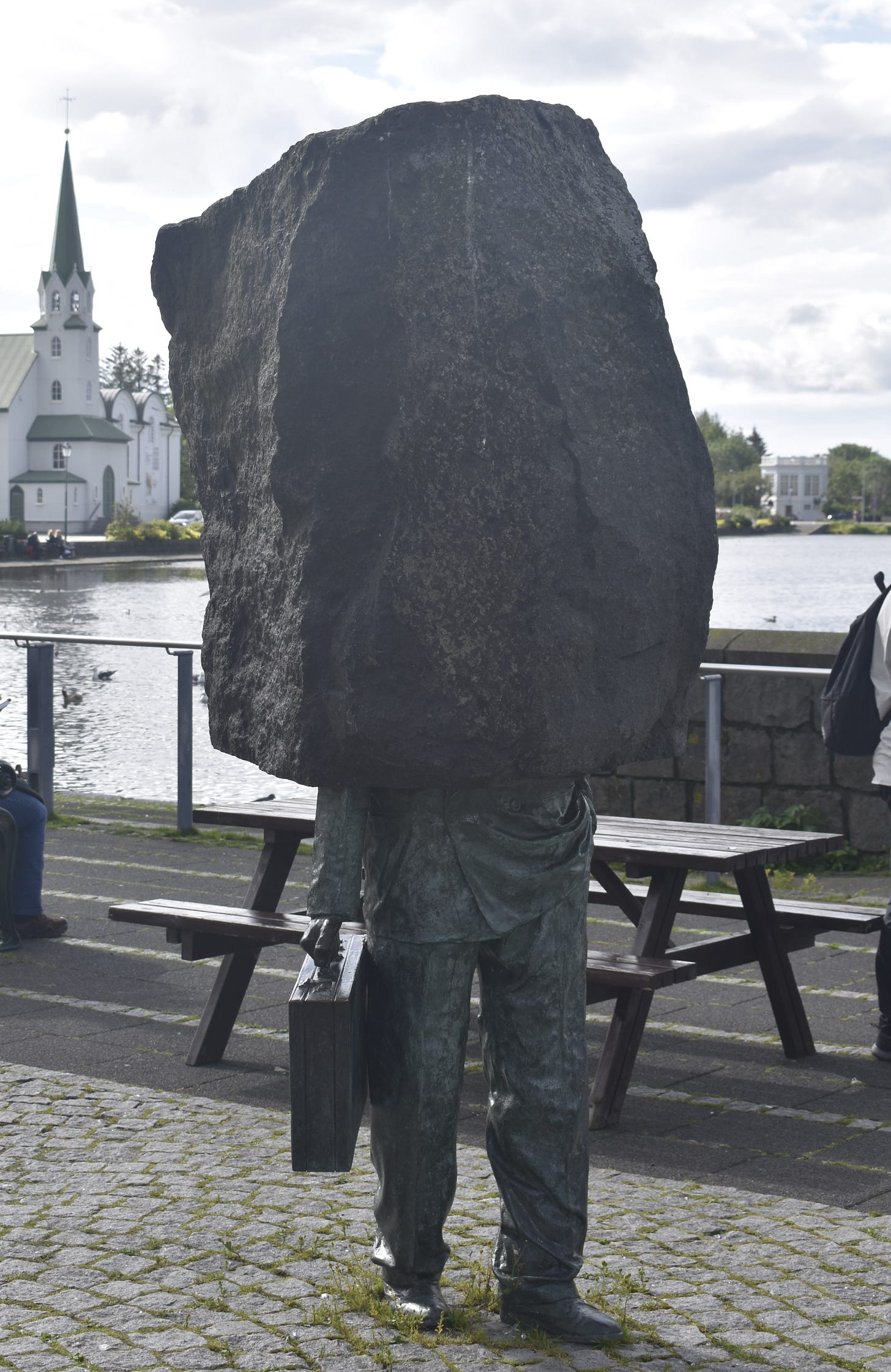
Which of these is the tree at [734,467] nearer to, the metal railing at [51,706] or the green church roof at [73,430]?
the green church roof at [73,430]

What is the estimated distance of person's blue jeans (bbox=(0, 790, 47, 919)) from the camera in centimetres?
767

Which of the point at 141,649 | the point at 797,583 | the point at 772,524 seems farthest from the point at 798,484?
the point at 141,649

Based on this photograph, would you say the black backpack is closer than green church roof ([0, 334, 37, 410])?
Yes

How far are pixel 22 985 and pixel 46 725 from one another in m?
4.12

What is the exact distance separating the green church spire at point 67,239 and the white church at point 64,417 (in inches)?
1.8

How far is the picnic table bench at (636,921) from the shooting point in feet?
17.4

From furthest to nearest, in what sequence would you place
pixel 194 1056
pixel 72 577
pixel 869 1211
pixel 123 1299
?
pixel 72 577 < pixel 194 1056 < pixel 869 1211 < pixel 123 1299

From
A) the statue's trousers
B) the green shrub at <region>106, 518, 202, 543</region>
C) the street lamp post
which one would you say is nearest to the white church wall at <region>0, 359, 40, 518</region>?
the street lamp post

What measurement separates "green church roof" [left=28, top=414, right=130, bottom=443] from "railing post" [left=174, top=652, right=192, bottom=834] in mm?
80250

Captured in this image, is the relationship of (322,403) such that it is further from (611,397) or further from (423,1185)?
(423,1185)

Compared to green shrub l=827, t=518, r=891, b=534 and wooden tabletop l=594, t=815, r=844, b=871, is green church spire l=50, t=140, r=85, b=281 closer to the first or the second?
green shrub l=827, t=518, r=891, b=534

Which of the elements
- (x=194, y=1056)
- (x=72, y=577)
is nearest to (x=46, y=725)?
(x=194, y=1056)

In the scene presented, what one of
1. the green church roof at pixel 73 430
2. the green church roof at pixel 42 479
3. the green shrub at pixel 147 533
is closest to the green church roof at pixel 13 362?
the green church roof at pixel 73 430

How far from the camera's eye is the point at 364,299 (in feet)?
11.6
